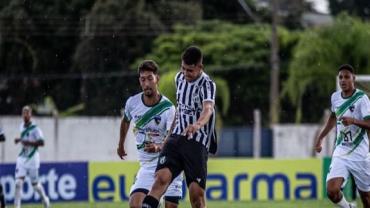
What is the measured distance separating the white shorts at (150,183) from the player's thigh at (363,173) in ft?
8.75

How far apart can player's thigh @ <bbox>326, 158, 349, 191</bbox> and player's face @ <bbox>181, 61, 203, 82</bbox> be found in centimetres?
303

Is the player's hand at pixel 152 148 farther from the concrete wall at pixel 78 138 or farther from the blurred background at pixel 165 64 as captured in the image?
the concrete wall at pixel 78 138

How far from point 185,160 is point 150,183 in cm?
111

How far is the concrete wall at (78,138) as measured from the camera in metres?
39.0

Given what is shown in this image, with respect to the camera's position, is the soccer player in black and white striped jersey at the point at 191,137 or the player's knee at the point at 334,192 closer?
the soccer player in black and white striped jersey at the point at 191,137

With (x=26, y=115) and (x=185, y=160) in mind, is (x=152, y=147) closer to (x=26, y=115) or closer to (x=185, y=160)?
(x=185, y=160)

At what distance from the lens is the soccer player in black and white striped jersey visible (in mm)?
12344

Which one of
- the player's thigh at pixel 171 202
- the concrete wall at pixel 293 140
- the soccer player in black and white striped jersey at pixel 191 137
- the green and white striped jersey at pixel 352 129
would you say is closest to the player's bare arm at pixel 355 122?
the green and white striped jersey at pixel 352 129

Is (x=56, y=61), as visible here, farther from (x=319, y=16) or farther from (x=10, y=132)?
(x=319, y=16)

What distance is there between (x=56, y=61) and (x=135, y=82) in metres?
5.00

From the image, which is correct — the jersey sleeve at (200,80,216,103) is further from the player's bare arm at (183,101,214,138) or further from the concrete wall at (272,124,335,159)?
the concrete wall at (272,124,335,159)

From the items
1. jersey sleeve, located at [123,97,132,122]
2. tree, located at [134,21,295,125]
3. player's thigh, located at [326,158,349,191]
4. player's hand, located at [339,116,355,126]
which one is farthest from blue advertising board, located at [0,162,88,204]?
tree, located at [134,21,295,125]

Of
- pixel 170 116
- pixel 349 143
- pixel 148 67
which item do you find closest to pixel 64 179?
pixel 349 143

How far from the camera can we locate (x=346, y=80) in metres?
14.5
